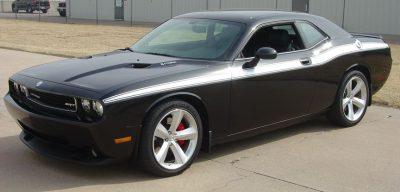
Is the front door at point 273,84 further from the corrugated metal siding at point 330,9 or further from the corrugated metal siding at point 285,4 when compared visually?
the corrugated metal siding at point 285,4

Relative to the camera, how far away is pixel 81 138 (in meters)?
4.51

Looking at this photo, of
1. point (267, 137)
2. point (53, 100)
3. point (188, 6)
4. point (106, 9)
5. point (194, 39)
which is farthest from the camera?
point (106, 9)

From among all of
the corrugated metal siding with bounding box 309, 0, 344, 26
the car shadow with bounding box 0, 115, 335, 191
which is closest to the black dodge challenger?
the car shadow with bounding box 0, 115, 335, 191

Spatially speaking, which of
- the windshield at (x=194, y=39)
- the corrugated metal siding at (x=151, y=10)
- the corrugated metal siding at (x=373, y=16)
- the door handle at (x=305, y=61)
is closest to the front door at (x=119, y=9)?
the corrugated metal siding at (x=151, y=10)

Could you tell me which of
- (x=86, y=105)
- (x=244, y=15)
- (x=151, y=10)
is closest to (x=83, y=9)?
(x=151, y=10)

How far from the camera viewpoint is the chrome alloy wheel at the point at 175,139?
4.81m

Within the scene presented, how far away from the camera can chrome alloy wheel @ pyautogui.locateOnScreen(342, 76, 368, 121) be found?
6781mm

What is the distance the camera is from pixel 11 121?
6945 millimetres

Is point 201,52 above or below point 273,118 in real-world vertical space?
above

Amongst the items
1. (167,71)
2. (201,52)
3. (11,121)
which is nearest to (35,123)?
(167,71)

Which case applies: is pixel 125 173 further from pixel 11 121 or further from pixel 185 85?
pixel 11 121

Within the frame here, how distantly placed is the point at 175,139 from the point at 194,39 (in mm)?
1368

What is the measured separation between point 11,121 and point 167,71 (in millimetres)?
2878

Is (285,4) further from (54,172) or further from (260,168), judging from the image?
(54,172)
